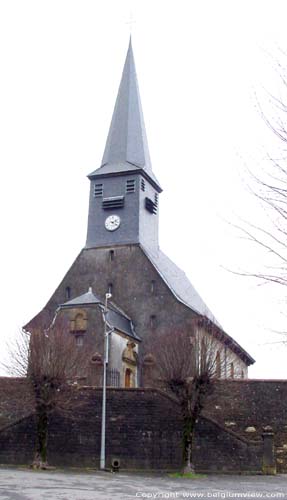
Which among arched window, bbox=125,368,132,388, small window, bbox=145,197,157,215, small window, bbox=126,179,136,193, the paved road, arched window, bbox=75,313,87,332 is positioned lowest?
the paved road

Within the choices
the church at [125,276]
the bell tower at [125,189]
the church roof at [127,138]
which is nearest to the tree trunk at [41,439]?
the church at [125,276]

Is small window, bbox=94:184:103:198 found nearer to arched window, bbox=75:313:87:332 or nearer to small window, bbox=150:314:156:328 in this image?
small window, bbox=150:314:156:328

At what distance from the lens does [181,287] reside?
145 feet

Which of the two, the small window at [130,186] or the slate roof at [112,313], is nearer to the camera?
the slate roof at [112,313]

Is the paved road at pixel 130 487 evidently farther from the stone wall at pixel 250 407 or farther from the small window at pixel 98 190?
the small window at pixel 98 190

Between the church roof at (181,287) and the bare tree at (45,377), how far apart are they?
12.0 meters

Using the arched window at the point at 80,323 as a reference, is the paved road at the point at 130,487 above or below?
below

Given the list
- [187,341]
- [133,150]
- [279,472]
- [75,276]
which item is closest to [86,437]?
[187,341]

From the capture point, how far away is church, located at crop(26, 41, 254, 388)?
34.7 meters

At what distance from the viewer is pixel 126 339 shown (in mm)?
36000

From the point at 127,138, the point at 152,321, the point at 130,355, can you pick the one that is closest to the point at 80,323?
the point at 130,355

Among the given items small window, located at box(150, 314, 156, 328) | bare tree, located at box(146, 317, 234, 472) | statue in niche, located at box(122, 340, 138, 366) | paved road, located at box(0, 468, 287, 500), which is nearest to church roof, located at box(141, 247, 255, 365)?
small window, located at box(150, 314, 156, 328)

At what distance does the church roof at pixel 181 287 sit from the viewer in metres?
38.8

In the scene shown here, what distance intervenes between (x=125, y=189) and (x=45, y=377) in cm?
2006
